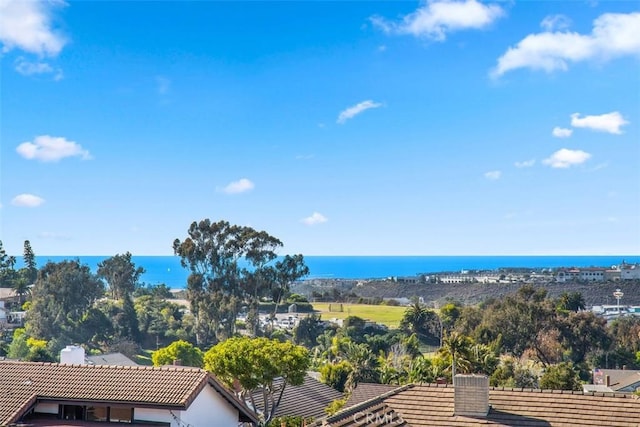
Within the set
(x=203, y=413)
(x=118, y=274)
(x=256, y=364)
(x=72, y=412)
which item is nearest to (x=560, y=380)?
(x=256, y=364)

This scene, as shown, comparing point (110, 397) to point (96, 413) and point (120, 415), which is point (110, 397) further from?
point (96, 413)

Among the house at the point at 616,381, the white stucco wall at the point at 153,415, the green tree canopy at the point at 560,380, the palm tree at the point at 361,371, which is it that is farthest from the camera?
the palm tree at the point at 361,371

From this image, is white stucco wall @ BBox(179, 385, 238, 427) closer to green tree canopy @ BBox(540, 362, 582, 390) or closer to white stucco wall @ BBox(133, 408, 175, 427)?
white stucco wall @ BBox(133, 408, 175, 427)

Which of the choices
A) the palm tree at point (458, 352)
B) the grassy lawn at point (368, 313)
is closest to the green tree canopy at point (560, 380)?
the palm tree at point (458, 352)

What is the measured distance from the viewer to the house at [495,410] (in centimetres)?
1653

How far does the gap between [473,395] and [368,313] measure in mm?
86801

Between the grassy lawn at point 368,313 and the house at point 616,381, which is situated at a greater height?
the grassy lawn at point 368,313

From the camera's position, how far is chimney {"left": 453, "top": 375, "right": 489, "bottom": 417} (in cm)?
1680

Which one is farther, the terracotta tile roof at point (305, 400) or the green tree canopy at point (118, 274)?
the green tree canopy at point (118, 274)

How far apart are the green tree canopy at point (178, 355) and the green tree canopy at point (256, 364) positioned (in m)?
19.5

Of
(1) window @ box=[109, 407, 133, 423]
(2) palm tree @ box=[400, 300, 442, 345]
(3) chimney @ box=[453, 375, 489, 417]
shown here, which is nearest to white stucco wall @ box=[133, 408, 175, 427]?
(1) window @ box=[109, 407, 133, 423]

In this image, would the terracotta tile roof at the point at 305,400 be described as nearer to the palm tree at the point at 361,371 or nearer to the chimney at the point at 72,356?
the palm tree at the point at 361,371

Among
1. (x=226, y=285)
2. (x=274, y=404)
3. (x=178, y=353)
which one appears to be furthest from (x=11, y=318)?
(x=274, y=404)

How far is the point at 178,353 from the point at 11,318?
38764 mm
